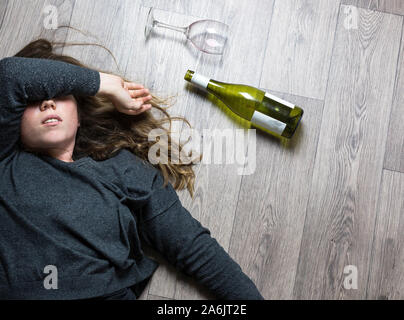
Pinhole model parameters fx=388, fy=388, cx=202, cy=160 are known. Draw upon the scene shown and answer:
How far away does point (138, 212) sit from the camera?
0.95 m

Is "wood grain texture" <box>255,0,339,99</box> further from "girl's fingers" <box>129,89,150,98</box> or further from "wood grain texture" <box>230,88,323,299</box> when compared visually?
"girl's fingers" <box>129,89,150,98</box>

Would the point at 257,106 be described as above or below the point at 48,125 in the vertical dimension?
above

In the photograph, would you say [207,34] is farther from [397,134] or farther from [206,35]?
[397,134]

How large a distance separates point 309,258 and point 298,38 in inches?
22.8

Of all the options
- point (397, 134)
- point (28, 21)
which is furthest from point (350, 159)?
point (28, 21)

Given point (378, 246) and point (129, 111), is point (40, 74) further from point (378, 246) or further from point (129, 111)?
point (378, 246)

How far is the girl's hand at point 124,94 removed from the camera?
0.90 meters

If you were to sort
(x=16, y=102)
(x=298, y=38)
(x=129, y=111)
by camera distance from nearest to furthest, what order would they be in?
(x=16, y=102) → (x=129, y=111) → (x=298, y=38)

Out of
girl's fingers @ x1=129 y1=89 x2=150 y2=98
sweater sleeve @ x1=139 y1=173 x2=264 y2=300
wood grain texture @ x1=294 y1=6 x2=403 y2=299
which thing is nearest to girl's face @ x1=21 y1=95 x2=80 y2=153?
girl's fingers @ x1=129 y1=89 x2=150 y2=98

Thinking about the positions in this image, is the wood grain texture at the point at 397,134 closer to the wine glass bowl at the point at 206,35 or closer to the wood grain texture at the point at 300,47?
the wood grain texture at the point at 300,47

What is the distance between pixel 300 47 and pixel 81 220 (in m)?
0.71

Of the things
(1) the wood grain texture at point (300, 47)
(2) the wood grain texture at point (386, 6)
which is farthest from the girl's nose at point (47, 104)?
(2) the wood grain texture at point (386, 6)

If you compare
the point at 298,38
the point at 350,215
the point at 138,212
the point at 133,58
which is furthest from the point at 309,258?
the point at 133,58

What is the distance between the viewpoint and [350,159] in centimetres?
101
